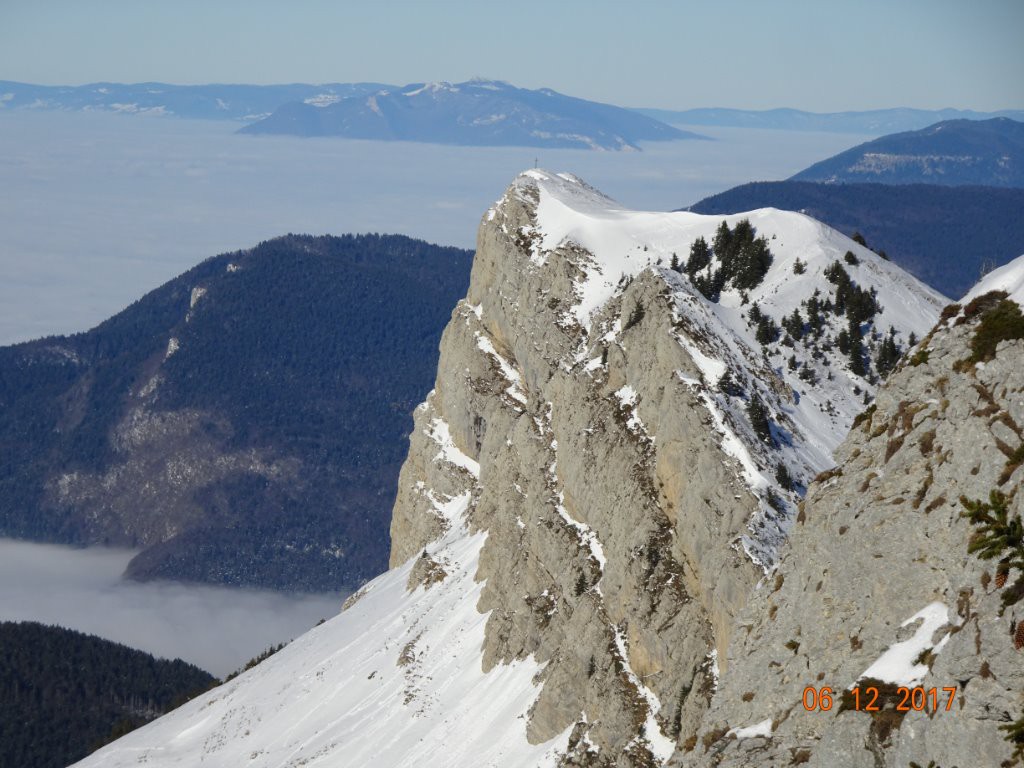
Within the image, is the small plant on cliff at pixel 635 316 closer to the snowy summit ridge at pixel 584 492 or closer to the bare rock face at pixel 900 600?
the snowy summit ridge at pixel 584 492

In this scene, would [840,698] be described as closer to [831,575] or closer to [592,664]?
[831,575]

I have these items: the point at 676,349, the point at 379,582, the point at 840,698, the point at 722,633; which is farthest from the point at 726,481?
the point at 379,582

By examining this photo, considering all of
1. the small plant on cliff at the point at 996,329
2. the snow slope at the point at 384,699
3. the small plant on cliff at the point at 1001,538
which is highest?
the small plant on cliff at the point at 996,329

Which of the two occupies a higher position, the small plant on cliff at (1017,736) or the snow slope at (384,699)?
the small plant on cliff at (1017,736)

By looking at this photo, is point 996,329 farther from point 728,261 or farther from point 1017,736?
point 728,261

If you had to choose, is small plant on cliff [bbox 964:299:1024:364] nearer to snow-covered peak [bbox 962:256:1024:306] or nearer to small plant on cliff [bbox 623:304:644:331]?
snow-covered peak [bbox 962:256:1024:306]
